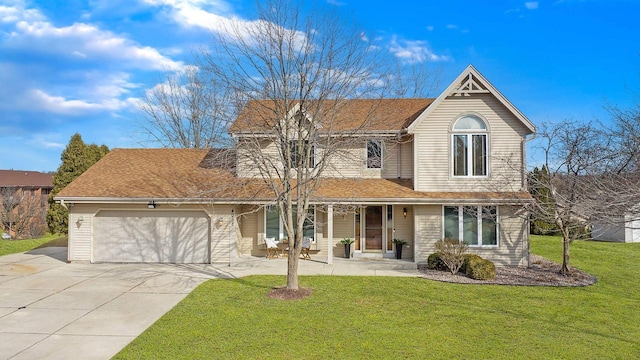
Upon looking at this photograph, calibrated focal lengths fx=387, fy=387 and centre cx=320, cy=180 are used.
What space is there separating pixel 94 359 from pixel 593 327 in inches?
397

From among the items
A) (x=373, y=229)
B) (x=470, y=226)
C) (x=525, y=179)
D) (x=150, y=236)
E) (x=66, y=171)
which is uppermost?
(x=66, y=171)

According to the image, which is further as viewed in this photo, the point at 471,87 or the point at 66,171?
the point at 66,171

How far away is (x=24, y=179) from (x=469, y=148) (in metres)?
48.6

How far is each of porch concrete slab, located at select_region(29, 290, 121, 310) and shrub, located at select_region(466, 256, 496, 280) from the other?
10660mm

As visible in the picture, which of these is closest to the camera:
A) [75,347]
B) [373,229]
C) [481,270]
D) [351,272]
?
[75,347]

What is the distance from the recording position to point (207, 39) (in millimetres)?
11844

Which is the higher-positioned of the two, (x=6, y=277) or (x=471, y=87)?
(x=471, y=87)

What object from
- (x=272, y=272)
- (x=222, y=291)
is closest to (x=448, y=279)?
(x=272, y=272)

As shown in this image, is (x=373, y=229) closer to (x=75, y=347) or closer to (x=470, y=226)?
(x=470, y=226)

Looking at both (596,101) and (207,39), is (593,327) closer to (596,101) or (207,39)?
(596,101)

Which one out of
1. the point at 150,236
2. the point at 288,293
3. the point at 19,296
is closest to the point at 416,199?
the point at 288,293

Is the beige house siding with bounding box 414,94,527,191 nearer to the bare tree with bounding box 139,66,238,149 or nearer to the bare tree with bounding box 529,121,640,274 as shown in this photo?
the bare tree with bounding box 529,121,640,274

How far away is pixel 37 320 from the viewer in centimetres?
862

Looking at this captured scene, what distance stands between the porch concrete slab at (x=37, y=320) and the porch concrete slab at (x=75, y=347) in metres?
0.68
